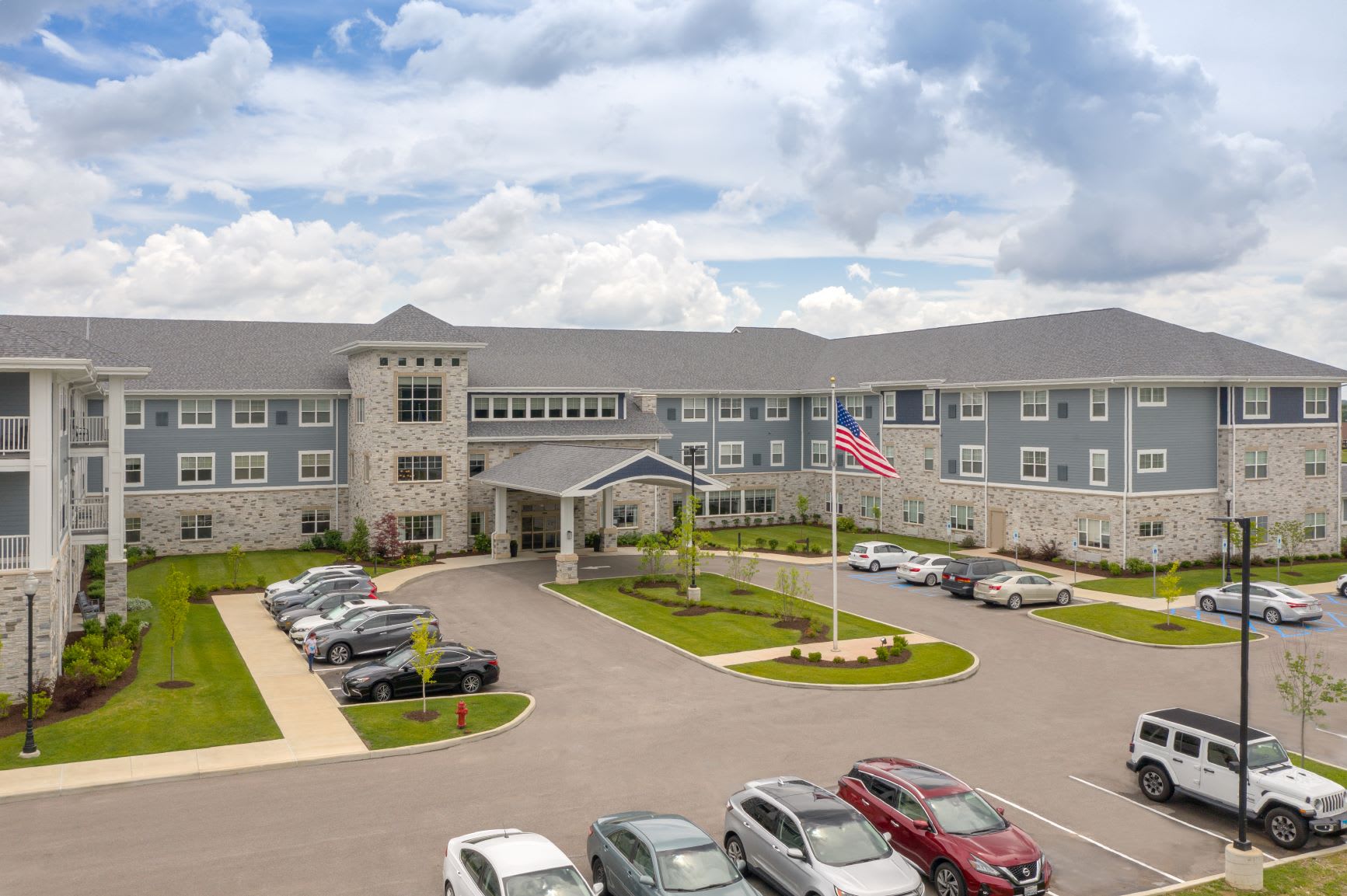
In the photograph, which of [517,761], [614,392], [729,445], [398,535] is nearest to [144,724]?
[517,761]

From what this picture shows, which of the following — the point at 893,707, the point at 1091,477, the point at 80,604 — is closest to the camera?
the point at 893,707

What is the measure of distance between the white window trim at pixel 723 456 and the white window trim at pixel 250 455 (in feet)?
88.9

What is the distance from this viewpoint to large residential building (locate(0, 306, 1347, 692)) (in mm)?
48188

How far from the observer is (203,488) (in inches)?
2083

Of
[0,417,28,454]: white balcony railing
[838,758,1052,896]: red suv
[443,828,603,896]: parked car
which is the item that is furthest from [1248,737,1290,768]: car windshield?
[0,417,28,454]: white balcony railing

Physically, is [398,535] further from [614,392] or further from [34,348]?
[34,348]

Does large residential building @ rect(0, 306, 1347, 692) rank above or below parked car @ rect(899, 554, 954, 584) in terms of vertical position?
above

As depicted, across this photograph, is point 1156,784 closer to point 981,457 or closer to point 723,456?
point 981,457

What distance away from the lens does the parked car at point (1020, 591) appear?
3981cm

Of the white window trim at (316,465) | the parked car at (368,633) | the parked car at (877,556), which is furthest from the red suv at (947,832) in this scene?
the white window trim at (316,465)

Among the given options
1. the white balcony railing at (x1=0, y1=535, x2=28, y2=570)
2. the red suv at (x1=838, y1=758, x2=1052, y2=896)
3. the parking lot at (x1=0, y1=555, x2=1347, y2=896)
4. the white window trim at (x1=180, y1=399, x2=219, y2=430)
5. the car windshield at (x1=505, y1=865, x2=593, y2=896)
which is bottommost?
the parking lot at (x1=0, y1=555, x2=1347, y2=896)

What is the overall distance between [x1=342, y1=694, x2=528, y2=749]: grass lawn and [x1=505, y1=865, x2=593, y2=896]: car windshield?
1053 cm

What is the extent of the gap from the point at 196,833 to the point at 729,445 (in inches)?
1983

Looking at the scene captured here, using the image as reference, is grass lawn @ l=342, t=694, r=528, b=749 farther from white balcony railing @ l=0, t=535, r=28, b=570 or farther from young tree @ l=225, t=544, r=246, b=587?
young tree @ l=225, t=544, r=246, b=587
